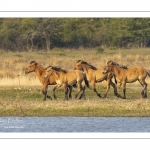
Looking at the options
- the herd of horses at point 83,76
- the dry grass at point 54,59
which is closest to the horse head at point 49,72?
the herd of horses at point 83,76

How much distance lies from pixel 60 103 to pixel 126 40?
3196 centimetres

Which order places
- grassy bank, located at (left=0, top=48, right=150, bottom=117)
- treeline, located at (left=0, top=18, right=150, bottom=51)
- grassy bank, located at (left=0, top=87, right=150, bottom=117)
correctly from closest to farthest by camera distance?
grassy bank, located at (left=0, top=87, right=150, bottom=117) → grassy bank, located at (left=0, top=48, right=150, bottom=117) → treeline, located at (left=0, top=18, right=150, bottom=51)

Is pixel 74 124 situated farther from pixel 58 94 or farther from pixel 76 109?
pixel 58 94

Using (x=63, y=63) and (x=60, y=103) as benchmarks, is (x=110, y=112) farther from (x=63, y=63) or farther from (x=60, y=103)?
(x=63, y=63)

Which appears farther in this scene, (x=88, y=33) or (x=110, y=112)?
(x=88, y=33)

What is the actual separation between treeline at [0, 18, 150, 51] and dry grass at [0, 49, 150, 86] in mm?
2937

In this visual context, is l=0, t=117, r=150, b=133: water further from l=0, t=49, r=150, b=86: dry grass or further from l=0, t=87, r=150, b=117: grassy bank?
l=0, t=49, r=150, b=86: dry grass

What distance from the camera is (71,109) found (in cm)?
1995

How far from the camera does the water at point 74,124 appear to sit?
17.8 meters

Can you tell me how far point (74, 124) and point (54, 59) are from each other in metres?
22.0

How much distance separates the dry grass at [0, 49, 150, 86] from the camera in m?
30.6

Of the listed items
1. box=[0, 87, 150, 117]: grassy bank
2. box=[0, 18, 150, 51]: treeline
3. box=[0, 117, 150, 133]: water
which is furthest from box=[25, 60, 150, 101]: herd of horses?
box=[0, 18, 150, 51]: treeline
